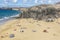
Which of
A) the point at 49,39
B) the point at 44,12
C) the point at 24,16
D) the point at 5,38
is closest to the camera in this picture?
the point at 49,39

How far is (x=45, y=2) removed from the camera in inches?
549

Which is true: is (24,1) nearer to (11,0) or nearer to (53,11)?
(11,0)

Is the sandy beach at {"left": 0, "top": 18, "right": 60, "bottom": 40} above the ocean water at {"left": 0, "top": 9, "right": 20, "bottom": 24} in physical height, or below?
above

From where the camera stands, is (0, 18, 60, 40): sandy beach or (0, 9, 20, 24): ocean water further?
(0, 9, 20, 24): ocean water

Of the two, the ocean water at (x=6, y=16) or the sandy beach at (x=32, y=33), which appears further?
the ocean water at (x=6, y=16)

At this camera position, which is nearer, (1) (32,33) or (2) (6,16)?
(1) (32,33)

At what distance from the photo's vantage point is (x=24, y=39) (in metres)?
4.45

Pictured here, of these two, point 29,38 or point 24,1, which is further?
point 24,1

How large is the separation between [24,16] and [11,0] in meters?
2.92

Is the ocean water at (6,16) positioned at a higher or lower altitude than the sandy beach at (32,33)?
lower

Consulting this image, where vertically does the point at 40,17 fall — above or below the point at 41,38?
below

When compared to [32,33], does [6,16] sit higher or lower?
lower

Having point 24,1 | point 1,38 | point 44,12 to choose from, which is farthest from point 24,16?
point 1,38

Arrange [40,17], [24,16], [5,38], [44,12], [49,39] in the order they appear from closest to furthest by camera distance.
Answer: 1. [49,39]
2. [5,38]
3. [40,17]
4. [44,12]
5. [24,16]
